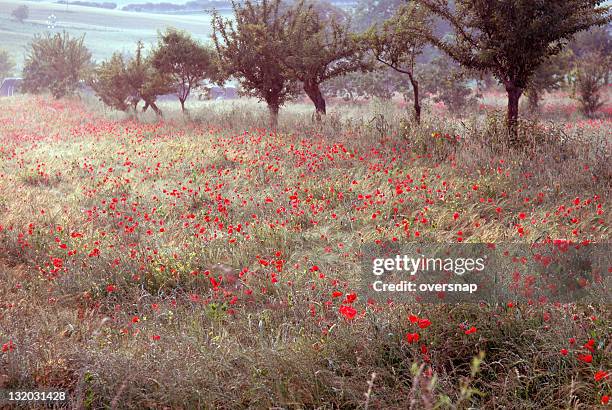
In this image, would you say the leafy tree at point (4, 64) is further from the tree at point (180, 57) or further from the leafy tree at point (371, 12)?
the tree at point (180, 57)

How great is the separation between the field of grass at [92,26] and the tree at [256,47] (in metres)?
55.0

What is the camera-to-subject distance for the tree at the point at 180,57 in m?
20.0

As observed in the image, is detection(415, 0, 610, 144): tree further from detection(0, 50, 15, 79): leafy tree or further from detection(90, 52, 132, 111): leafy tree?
detection(0, 50, 15, 79): leafy tree

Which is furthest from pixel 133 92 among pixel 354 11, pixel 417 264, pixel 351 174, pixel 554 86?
pixel 354 11

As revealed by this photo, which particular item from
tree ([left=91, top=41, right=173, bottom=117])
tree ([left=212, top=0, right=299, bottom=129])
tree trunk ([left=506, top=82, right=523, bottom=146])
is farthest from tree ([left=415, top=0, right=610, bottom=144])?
tree ([left=91, top=41, right=173, bottom=117])

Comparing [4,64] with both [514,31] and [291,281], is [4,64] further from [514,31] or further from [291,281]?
[291,281]

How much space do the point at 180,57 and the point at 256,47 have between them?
5246 mm

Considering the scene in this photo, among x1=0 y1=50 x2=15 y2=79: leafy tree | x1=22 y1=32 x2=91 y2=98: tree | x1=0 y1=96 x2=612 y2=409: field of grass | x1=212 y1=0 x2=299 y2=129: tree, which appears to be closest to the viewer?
x1=0 y1=96 x2=612 y2=409: field of grass

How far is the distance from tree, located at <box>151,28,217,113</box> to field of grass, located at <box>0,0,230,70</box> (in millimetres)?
51843

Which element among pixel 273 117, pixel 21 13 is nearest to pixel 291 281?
pixel 273 117

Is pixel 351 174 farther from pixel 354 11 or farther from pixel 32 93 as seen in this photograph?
pixel 354 11

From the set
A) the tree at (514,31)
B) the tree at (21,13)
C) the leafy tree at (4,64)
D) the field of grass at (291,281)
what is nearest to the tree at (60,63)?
the field of grass at (291,281)

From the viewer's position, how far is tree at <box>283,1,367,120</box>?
51.3 feet

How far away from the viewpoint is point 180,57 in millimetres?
20078
